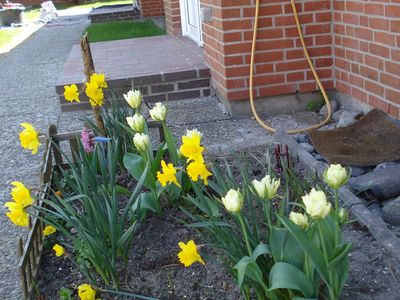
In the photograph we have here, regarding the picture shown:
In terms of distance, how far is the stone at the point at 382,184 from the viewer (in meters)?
3.23

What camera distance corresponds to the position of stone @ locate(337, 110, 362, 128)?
4520mm

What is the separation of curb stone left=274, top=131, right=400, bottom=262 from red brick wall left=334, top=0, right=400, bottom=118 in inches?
34.2

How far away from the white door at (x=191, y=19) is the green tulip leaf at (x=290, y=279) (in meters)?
5.75

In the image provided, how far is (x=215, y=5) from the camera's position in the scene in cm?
516

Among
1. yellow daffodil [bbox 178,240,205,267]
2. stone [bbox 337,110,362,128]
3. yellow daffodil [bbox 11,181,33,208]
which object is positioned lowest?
stone [bbox 337,110,362,128]

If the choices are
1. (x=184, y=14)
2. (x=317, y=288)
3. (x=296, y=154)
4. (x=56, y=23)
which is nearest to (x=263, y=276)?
(x=317, y=288)

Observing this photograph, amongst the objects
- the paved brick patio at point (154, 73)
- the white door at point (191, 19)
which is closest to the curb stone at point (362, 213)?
the paved brick patio at point (154, 73)

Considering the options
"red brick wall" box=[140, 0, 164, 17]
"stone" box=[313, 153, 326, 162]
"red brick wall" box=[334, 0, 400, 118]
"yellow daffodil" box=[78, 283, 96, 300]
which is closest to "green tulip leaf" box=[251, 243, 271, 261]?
"yellow daffodil" box=[78, 283, 96, 300]

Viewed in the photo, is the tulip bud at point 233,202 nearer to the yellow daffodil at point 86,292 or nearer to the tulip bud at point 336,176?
the tulip bud at point 336,176

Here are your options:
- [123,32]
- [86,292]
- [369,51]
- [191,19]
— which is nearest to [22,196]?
[86,292]

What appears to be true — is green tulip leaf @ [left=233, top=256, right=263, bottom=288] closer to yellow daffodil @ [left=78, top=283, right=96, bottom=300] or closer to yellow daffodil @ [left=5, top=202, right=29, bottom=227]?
yellow daffodil @ [left=78, top=283, right=96, bottom=300]

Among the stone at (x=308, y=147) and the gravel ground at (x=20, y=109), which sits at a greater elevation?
the stone at (x=308, y=147)

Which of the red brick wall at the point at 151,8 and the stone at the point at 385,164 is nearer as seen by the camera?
the stone at the point at 385,164

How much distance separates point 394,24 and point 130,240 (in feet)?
7.50
